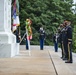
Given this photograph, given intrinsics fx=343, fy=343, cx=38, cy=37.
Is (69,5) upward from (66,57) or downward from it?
upward

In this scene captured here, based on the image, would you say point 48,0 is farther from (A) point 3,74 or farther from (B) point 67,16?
(A) point 3,74

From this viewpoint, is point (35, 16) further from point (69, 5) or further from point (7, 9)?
point (7, 9)

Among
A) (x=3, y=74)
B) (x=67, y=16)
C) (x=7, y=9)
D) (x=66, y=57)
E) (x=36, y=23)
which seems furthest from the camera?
(x=67, y=16)

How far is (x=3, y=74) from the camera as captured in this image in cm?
1015

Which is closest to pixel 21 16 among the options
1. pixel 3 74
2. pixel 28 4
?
pixel 28 4

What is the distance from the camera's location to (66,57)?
16.0m

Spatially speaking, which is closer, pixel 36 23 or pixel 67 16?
pixel 36 23

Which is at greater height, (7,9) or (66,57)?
(7,9)

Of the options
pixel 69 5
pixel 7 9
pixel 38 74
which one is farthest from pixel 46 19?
pixel 38 74

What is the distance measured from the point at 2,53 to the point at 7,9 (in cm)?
289

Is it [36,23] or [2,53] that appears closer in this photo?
[2,53]

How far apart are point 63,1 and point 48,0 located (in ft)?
12.5

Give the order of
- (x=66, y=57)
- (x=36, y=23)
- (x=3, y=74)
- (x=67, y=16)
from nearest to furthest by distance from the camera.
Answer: (x=3, y=74), (x=66, y=57), (x=36, y=23), (x=67, y=16)

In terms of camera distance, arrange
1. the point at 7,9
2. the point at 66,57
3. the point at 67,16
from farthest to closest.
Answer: the point at 67,16 → the point at 7,9 → the point at 66,57
